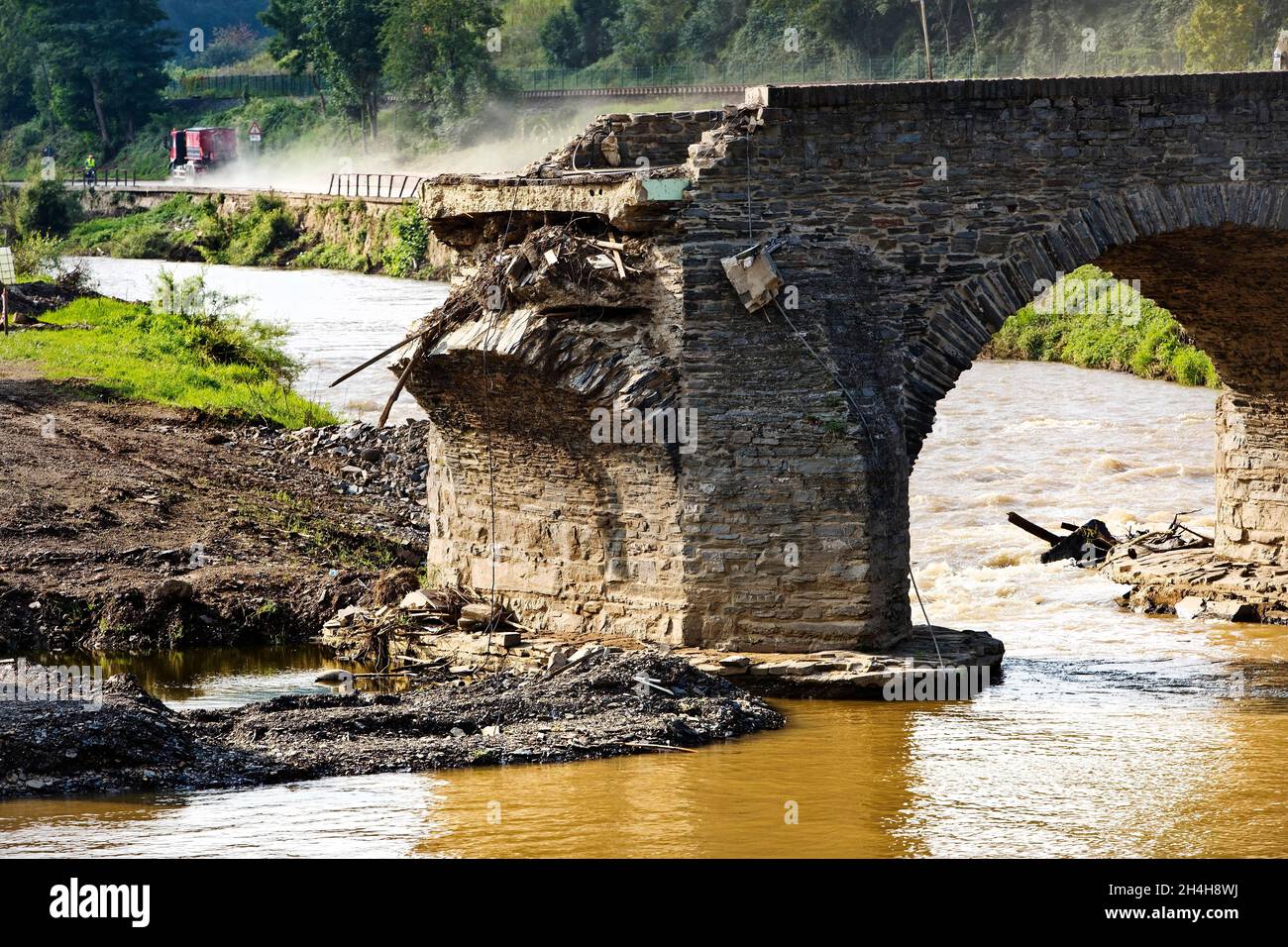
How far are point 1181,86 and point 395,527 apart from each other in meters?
8.03

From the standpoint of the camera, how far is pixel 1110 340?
26.9 metres

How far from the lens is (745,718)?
10758 mm

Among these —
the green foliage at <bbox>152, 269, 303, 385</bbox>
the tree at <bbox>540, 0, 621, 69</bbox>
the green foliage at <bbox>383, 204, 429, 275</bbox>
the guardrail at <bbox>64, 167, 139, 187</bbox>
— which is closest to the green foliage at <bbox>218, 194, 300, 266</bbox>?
the green foliage at <bbox>383, 204, 429, 275</bbox>

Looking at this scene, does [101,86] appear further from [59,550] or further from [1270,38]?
[59,550]

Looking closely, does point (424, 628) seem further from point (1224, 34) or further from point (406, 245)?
point (406, 245)

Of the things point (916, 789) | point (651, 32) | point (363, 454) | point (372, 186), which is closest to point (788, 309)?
point (916, 789)

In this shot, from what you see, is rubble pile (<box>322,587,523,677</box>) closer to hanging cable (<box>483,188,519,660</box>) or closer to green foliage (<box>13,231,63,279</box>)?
hanging cable (<box>483,188,519,660</box>)

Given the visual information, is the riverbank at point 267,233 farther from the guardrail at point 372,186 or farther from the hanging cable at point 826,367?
the hanging cable at point 826,367

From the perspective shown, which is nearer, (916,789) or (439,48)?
(916,789)

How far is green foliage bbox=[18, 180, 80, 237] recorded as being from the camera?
47.8m

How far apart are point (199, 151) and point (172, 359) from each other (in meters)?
39.0

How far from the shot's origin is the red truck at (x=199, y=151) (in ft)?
197

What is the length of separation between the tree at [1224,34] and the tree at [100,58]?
133 feet

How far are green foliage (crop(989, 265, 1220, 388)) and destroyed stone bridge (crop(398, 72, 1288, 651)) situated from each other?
13366mm
